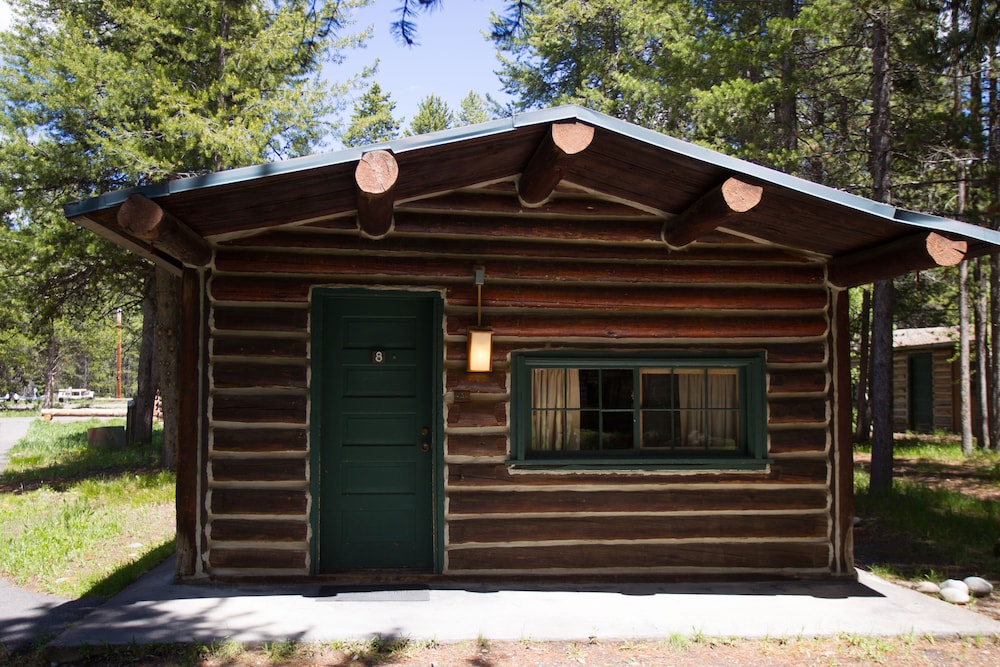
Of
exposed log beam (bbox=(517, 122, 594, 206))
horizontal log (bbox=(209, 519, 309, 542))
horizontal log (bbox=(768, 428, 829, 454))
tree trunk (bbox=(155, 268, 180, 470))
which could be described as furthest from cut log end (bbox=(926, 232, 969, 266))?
tree trunk (bbox=(155, 268, 180, 470))

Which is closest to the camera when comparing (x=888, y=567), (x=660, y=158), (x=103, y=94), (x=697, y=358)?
(x=660, y=158)

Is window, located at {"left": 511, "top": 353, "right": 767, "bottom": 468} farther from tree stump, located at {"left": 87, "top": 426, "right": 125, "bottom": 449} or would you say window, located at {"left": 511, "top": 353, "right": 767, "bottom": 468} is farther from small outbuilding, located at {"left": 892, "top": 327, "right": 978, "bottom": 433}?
small outbuilding, located at {"left": 892, "top": 327, "right": 978, "bottom": 433}

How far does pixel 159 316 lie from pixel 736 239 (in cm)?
937

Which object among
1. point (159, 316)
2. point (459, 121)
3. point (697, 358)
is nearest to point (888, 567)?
point (697, 358)

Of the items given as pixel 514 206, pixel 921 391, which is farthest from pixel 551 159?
pixel 921 391

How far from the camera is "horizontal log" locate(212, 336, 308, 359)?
17.5 feet

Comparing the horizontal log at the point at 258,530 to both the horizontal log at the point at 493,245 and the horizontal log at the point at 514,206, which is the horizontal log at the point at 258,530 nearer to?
the horizontal log at the point at 493,245

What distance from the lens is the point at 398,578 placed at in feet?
17.5

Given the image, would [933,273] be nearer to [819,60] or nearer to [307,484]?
[819,60]

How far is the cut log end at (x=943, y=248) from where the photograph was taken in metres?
4.75

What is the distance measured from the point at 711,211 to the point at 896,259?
1.44 meters

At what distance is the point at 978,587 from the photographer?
5.54 m

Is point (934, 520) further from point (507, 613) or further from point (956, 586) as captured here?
point (507, 613)

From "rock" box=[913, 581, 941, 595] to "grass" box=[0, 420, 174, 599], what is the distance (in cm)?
609
